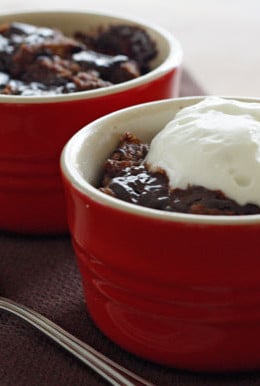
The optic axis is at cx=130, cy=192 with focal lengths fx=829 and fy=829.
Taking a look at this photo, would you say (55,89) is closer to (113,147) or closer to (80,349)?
(113,147)

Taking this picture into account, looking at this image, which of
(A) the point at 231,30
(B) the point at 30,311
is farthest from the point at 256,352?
(A) the point at 231,30

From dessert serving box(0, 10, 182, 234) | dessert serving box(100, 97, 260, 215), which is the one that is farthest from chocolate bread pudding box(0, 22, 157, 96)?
dessert serving box(100, 97, 260, 215)

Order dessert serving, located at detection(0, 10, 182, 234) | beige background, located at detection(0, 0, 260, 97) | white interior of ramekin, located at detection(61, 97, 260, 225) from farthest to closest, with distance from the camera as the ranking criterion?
1. beige background, located at detection(0, 0, 260, 97)
2. dessert serving, located at detection(0, 10, 182, 234)
3. white interior of ramekin, located at detection(61, 97, 260, 225)

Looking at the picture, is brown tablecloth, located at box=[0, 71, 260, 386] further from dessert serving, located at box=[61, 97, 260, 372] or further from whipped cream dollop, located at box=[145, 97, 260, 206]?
whipped cream dollop, located at box=[145, 97, 260, 206]

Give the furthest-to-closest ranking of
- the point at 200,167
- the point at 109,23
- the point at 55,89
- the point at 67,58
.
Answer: the point at 109,23
the point at 67,58
the point at 55,89
the point at 200,167

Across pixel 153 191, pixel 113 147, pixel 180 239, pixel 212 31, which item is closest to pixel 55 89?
pixel 113 147

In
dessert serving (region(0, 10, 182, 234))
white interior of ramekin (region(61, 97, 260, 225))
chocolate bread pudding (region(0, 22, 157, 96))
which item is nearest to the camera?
white interior of ramekin (region(61, 97, 260, 225))

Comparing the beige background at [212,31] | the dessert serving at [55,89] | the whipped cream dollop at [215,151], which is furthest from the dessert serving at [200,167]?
the beige background at [212,31]
